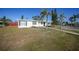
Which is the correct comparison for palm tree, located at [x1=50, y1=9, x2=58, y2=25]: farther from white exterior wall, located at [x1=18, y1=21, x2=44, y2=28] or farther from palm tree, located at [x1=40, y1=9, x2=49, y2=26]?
white exterior wall, located at [x1=18, y1=21, x2=44, y2=28]

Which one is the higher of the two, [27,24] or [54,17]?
[54,17]

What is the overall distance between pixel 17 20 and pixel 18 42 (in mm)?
437

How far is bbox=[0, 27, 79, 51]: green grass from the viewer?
695 cm

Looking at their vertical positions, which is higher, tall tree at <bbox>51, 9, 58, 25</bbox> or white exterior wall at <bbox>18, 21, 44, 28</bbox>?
tall tree at <bbox>51, 9, 58, 25</bbox>

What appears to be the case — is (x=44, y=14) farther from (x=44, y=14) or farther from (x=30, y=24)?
(x=30, y=24)

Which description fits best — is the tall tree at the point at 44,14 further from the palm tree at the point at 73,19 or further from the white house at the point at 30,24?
the palm tree at the point at 73,19

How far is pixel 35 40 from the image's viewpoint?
22.9 ft

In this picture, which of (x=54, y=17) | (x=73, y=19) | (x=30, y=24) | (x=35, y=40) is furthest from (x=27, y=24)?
(x=73, y=19)

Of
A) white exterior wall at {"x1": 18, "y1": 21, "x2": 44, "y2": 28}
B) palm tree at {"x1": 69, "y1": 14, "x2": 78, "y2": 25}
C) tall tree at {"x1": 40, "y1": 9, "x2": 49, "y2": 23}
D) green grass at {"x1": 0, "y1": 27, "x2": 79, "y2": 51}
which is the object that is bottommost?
green grass at {"x1": 0, "y1": 27, "x2": 79, "y2": 51}

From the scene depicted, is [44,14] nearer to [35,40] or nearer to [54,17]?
[54,17]

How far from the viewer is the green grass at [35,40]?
695 centimetres

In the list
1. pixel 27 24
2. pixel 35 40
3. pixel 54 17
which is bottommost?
pixel 35 40

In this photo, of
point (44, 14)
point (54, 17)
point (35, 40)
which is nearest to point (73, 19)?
point (54, 17)

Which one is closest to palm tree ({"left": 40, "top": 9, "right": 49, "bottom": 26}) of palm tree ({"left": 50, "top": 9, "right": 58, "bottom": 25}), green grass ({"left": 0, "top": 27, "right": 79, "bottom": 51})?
palm tree ({"left": 50, "top": 9, "right": 58, "bottom": 25})
